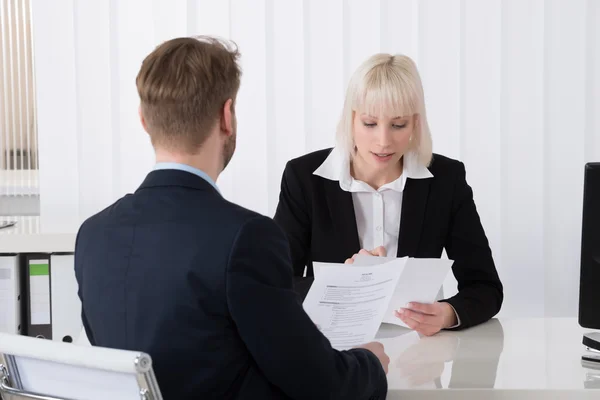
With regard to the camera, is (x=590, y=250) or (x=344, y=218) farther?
(x=344, y=218)

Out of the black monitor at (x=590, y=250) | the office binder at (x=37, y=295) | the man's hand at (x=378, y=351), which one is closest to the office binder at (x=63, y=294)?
the office binder at (x=37, y=295)

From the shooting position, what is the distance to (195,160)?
1.39 meters

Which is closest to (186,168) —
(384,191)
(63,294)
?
(384,191)

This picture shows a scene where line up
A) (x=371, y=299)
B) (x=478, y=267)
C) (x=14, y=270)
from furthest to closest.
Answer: (x=14, y=270) → (x=478, y=267) → (x=371, y=299)

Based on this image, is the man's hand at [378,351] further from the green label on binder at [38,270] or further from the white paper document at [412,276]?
the green label on binder at [38,270]

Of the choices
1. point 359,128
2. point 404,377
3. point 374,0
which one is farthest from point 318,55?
point 404,377

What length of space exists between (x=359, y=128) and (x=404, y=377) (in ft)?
3.27

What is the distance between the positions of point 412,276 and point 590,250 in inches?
17.0

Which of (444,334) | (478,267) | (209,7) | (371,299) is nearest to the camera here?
(371,299)

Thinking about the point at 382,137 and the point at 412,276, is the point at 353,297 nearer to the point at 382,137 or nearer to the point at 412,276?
the point at 412,276

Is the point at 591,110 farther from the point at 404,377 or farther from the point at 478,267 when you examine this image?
the point at 404,377

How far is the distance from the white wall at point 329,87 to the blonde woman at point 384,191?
41.2 inches

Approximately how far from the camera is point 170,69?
53.8 inches

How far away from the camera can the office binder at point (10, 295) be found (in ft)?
9.18
